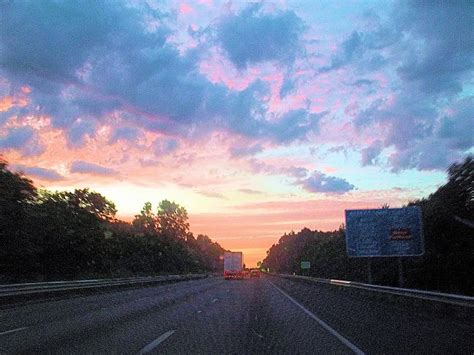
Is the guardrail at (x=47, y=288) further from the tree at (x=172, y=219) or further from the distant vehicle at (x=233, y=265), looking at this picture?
the tree at (x=172, y=219)

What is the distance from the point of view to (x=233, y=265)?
72938 mm

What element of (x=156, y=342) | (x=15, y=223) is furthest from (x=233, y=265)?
(x=156, y=342)

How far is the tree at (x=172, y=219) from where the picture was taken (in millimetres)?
171625

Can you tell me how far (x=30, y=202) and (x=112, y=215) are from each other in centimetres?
2506

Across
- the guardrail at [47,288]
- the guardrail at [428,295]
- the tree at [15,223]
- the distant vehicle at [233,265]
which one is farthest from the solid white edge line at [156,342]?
the distant vehicle at [233,265]

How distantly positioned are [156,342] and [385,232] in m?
26.6

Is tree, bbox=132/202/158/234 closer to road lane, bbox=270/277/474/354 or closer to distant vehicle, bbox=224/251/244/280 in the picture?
distant vehicle, bbox=224/251/244/280

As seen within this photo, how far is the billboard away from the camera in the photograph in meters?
32.8

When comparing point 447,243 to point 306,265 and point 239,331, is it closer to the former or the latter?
point 239,331

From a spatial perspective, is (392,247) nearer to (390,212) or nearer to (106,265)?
(390,212)

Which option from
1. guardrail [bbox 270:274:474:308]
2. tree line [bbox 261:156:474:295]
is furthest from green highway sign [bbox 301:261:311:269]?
guardrail [bbox 270:274:474:308]

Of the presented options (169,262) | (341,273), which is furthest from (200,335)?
(169,262)

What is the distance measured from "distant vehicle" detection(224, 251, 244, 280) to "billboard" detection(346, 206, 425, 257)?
38.1m

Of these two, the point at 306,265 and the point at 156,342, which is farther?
the point at 306,265
